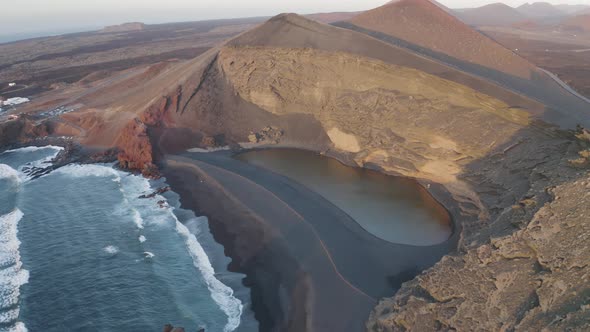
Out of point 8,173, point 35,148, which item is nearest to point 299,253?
point 8,173

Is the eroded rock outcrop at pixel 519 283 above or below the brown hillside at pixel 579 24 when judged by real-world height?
below

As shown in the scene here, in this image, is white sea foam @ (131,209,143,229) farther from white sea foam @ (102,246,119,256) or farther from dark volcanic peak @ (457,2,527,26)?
dark volcanic peak @ (457,2,527,26)

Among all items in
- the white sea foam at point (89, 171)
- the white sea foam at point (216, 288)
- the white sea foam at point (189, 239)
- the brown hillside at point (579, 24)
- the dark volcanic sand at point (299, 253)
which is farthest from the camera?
the brown hillside at point (579, 24)

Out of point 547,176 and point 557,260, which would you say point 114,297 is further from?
point 547,176

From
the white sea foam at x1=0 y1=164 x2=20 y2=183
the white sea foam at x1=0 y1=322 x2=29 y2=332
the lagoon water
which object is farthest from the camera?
the white sea foam at x1=0 y1=164 x2=20 y2=183

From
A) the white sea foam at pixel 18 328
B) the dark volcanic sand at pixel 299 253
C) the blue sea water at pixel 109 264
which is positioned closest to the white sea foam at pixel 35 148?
the blue sea water at pixel 109 264

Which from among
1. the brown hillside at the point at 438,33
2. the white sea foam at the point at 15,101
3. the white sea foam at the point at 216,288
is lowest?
the white sea foam at the point at 216,288

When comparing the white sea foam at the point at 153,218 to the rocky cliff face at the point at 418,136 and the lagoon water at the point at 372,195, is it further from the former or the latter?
the lagoon water at the point at 372,195

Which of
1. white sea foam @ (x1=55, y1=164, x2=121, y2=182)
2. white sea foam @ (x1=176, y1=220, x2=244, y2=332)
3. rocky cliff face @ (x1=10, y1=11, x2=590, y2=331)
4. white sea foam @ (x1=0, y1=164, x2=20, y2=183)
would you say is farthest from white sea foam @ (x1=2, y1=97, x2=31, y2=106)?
white sea foam @ (x1=176, y1=220, x2=244, y2=332)
